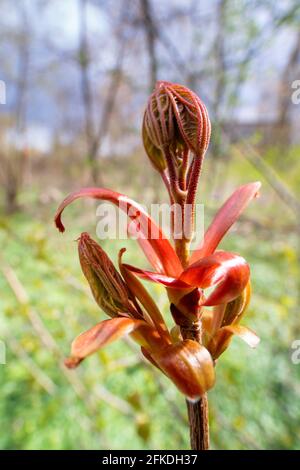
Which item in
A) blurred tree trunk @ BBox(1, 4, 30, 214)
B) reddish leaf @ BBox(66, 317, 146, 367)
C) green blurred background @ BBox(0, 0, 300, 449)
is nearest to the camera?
reddish leaf @ BBox(66, 317, 146, 367)

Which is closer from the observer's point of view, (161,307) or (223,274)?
(223,274)

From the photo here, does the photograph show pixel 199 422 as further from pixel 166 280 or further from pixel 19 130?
pixel 19 130

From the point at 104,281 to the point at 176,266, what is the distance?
1.5 inches

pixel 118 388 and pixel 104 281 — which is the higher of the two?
pixel 104 281

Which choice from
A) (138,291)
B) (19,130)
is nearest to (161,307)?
(138,291)

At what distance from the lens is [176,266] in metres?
0.21

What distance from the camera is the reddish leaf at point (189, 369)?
0.55 ft

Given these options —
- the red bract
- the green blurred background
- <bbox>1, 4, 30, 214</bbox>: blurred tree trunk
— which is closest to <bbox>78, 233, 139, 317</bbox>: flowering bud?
the red bract

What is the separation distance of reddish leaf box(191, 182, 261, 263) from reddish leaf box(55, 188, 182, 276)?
0.01 metres

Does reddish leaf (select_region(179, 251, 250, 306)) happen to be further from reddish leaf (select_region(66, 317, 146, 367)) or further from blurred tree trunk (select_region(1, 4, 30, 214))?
blurred tree trunk (select_region(1, 4, 30, 214))

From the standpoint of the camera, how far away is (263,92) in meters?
4.04

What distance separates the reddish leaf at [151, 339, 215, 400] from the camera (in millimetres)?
166
